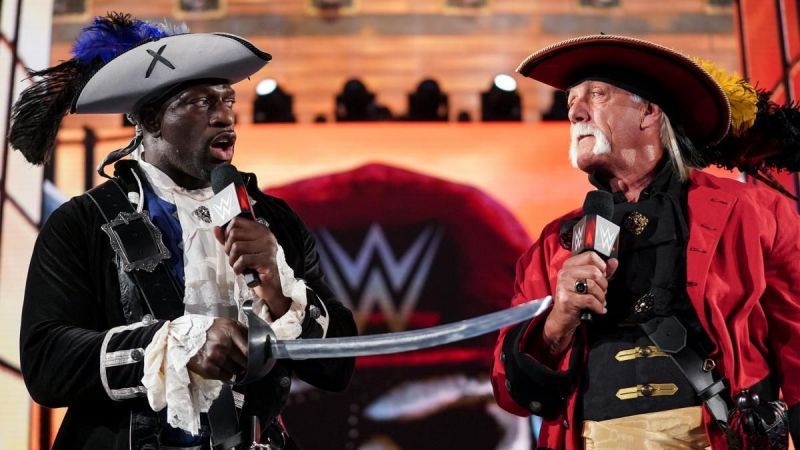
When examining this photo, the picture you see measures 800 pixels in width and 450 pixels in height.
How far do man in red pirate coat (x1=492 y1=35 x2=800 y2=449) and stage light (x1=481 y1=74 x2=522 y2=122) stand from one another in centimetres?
156

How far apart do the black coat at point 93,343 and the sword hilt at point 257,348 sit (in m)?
0.25

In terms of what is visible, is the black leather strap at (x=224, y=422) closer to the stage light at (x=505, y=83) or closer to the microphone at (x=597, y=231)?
the microphone at (x=597, y=231)

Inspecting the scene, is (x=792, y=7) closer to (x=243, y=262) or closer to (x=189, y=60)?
(x=189, y=60)

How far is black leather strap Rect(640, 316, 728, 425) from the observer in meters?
2.34

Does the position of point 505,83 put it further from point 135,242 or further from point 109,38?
point 135,242

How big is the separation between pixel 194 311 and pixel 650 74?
1.29 m

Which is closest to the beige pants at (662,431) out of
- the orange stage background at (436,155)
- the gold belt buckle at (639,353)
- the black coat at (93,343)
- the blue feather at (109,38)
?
the gold belt buckle at (639,353)

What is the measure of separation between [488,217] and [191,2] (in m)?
1.61

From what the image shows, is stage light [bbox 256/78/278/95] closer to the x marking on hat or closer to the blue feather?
the blue feather

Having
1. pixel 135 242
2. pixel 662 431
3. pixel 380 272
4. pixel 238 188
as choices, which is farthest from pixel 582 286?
pixel 380 272

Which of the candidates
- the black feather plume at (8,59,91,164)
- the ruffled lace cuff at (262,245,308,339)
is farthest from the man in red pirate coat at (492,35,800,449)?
the black feather plume at (8,59,91,164)

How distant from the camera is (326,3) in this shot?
4633 millimetres

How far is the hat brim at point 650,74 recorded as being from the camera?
106 inches

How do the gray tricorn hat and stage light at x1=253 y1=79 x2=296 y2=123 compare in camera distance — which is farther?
stage light at x1=253 y1=79 x2=296 y2=123
